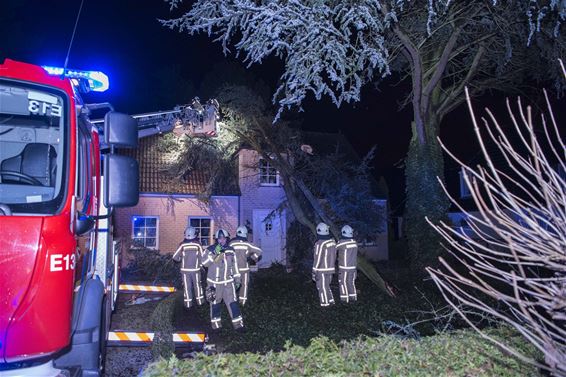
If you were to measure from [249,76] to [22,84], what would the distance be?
69.1ft

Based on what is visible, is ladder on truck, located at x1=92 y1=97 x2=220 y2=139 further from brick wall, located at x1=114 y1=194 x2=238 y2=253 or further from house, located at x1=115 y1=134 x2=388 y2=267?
brick wall, located at x1=114 y1=194 x2=238 y2=253

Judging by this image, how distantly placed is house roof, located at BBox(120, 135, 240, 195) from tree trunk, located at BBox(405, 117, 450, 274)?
6699 mm

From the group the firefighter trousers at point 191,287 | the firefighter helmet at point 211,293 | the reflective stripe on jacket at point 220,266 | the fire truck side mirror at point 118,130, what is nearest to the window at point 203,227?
the firefighter trousers at point 191,287

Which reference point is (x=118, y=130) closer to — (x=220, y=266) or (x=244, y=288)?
(x=220, y=266)

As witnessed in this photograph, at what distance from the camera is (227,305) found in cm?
854

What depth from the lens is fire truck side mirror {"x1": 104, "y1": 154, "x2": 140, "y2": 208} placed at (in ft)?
13.6

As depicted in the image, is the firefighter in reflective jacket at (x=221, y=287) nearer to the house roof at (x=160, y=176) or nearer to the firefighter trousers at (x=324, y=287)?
the firefighter trousers at (x=324, y=287)

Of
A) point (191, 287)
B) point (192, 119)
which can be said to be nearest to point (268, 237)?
point (192, 119)

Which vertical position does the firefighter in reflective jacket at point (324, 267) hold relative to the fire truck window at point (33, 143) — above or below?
below

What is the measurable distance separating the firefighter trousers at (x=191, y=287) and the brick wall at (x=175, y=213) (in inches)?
247

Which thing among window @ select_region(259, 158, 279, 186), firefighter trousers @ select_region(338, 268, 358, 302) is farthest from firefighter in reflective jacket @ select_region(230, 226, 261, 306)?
window @ select_region(259, 158, 279, 186)

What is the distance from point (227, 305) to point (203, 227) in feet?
29.3

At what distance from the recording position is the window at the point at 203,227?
17.2 m

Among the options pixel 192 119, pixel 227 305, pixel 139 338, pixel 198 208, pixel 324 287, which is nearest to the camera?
pixel 139 338
